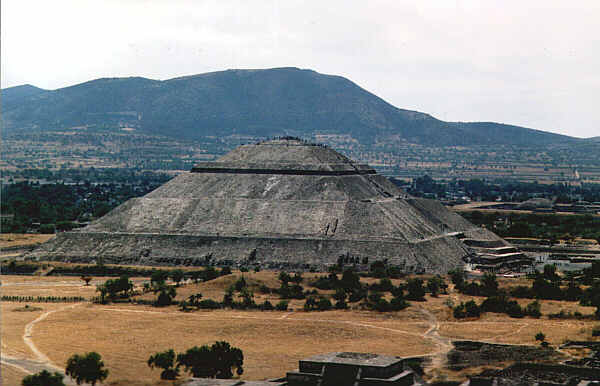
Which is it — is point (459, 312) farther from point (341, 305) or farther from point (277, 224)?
point (277, 224)


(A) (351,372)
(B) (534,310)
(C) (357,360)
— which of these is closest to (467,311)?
(B) (534,310)

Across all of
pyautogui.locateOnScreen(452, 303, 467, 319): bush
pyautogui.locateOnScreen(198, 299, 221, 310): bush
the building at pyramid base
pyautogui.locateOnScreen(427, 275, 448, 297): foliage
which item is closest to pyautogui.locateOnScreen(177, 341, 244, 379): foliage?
pyautogui.locateOnScreen(198, 299, 221, 310): bush

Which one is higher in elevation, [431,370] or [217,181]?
[217,181]

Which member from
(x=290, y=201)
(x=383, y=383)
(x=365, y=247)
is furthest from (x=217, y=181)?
(x=383, y=383)

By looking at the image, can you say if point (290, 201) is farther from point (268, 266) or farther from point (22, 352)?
point (22, 352)

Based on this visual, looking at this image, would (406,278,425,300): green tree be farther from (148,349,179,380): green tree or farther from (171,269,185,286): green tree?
(148,349,179,380): green tree

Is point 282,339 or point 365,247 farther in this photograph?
point 365,247

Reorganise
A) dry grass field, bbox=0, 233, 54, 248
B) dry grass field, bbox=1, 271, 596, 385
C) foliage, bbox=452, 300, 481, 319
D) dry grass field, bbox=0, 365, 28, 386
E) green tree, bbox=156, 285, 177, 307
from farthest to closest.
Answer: dry grass field, bbox=0, 233, 54, 248 → green tree, bbox=156, 285, 177, 307 → foliage, bbox=452, 300, 481, 319 → dry grass field, bbox=1, 271, 596, 385 → dry grass field, bbox=0, 365, 28, 386
